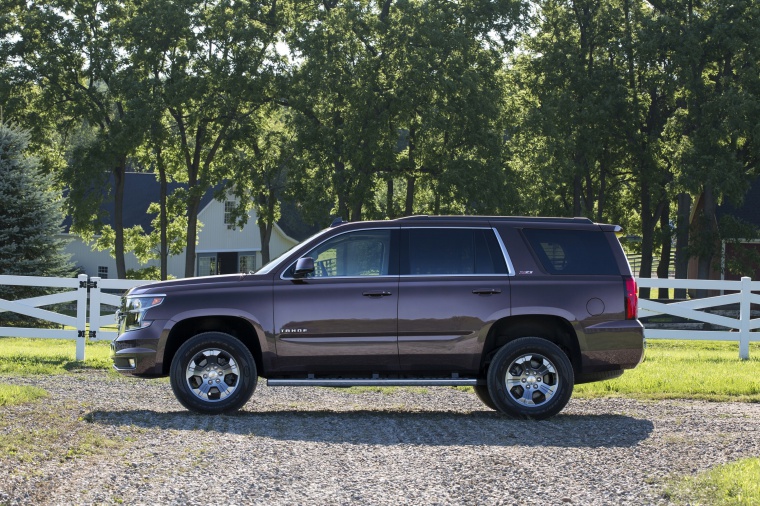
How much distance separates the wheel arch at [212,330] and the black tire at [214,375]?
0.89ft

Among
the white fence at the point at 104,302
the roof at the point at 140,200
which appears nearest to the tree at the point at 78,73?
the roof at the point at 140,200

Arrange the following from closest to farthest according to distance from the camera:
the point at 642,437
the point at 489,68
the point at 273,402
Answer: the point at 642,437 → the point at 273,402 → the point at 489,68

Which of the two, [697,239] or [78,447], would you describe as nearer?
Answer: [78,447]

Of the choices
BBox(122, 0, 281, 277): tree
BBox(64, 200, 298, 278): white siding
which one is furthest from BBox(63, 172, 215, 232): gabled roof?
BBox(122, 0, 281, 277): tree

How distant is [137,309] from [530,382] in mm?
4022

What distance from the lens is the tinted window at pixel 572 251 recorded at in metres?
10.9

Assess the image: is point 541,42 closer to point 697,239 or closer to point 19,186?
point 697,239

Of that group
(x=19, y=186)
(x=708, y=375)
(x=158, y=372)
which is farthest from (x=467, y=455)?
(x=19, y=186)

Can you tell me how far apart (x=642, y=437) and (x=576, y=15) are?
39.6 metres

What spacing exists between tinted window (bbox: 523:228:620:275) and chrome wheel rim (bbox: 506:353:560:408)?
925 millimetres

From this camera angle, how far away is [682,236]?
46.8 meters

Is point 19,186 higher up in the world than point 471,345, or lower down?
higher up

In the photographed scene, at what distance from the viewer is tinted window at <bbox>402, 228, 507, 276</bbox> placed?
10812 mm

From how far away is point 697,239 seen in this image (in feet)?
149
